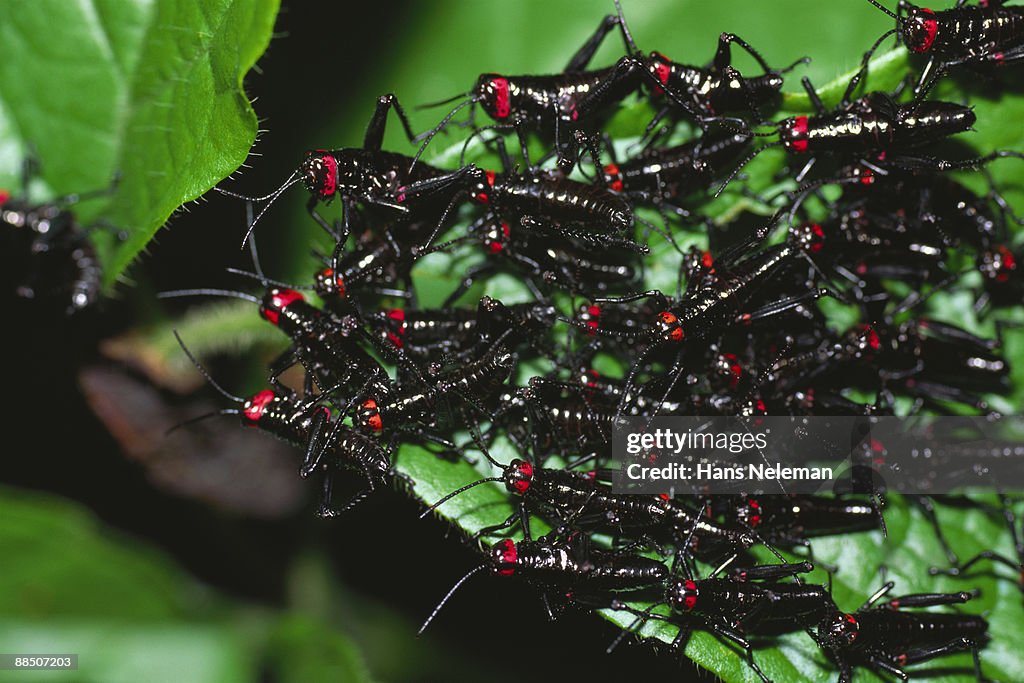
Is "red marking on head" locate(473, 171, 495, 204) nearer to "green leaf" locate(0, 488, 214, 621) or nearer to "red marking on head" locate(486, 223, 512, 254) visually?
"red marking on head" locate(486, 223, 512, 254)

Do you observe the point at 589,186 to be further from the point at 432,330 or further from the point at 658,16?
the point at 658,16

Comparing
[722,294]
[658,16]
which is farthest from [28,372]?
[658,16]

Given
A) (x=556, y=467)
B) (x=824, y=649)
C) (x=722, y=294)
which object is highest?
(x=722, y=294)

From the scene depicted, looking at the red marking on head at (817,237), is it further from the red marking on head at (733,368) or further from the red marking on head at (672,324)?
the red marking on head at (672,324)

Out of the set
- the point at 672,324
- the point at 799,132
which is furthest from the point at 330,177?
the point at 799,132

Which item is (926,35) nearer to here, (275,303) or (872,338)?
(872,338)

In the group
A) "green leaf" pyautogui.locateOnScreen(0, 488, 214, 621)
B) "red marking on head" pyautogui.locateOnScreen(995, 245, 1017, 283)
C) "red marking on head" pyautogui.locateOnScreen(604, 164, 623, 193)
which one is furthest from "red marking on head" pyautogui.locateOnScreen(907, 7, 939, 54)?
"green leaf" pyautogui.locateOnScreen(0, 488, 214, 621)
